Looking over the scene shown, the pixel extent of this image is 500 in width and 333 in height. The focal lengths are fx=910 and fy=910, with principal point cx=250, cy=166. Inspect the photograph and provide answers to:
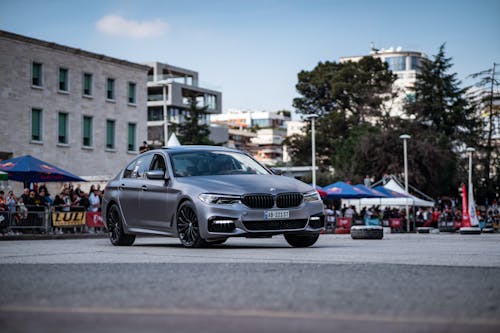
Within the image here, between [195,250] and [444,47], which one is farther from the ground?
[444,47]

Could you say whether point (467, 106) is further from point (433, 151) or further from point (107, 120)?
point (107, 120)

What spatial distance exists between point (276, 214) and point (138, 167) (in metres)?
3.32

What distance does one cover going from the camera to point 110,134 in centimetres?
6475

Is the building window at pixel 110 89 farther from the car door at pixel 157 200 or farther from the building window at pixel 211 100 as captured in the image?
the car door at pixel 157 200

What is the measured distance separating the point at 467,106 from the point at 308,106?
56.6 ft

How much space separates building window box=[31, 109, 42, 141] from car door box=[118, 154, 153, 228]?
43.4 metres

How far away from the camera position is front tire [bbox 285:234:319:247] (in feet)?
47.7

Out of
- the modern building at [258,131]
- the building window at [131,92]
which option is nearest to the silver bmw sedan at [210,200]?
the building window at [131,92]

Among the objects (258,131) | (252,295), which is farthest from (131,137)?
(258,131)

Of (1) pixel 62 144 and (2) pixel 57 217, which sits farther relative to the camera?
(1) pixel 62 144

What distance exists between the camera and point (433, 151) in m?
71.2

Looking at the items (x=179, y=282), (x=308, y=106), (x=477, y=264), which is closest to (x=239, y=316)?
(x=179, y=282)

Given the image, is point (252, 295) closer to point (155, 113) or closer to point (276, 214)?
point (276, 214)

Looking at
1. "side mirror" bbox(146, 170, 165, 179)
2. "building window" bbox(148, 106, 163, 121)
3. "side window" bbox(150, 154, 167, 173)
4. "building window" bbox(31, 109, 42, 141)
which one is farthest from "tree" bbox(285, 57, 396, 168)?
"side mirror" bbox(146, 170, 165, 179)
